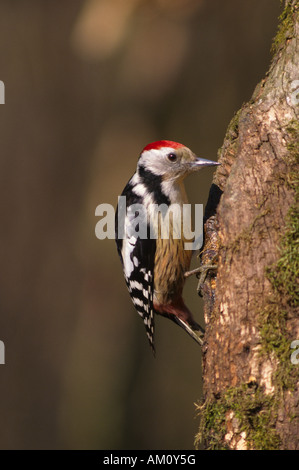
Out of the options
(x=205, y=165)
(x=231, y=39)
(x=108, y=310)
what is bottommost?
(x=108, y=310)

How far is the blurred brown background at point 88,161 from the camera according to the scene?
6.56m

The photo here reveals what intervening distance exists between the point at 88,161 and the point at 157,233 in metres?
3.05

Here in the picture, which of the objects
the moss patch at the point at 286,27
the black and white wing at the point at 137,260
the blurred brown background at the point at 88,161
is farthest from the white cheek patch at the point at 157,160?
the blurred brown background at the point at 88,161

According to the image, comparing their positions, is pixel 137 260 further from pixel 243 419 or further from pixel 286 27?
pixel 286 27

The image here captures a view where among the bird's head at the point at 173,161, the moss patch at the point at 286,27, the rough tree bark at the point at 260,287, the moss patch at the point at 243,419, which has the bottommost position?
the moss patch at the point at 243,419

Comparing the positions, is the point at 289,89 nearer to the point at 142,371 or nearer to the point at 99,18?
the point at 99,18

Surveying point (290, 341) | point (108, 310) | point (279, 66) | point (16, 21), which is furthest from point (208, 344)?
point (16, 21)

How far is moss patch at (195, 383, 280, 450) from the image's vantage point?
104 inches

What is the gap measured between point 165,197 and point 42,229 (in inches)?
129

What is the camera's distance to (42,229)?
22.7 feet

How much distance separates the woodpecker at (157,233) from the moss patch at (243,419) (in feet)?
3.49

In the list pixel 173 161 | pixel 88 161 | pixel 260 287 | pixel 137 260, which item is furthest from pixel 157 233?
pixel 88 161

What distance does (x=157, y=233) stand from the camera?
3.95 meters

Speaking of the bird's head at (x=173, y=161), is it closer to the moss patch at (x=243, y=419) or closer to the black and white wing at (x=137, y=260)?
the black and white wing at (x=137, y=260)
